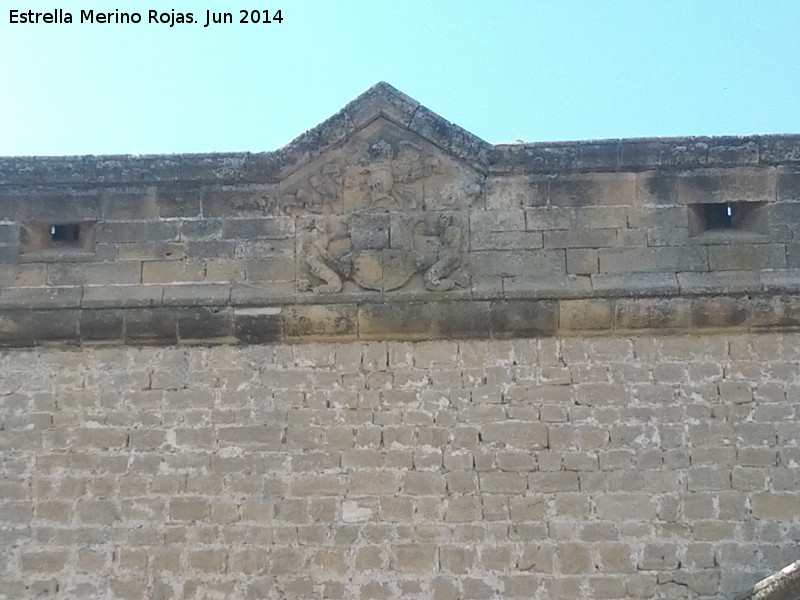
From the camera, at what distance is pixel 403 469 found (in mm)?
6102

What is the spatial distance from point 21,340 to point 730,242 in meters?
3.97

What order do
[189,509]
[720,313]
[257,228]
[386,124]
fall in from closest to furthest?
[189,509] < [720,313] < [257,228] < [386,124]

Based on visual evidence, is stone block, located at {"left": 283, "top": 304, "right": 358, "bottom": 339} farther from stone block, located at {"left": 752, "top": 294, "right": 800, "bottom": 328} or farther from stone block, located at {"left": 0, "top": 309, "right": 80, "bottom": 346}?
stone block, located at {"left": 752, "top": 294, "right": 800, "bottom": 328}

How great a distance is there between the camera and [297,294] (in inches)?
255

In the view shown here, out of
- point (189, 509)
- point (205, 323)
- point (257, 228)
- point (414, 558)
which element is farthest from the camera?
point (257, 228)

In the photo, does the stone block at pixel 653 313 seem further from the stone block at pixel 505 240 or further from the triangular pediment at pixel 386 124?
the triangular pediment at pixel 386 124

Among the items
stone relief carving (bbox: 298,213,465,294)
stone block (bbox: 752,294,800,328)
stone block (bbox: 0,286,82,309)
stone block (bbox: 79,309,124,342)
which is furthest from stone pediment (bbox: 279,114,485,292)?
stone block (bbox: 752,294,800,328)

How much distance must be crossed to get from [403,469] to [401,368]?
0.56 meters

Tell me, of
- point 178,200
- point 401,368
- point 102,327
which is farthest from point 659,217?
point 102,327

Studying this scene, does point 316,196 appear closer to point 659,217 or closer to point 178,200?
point 178,200

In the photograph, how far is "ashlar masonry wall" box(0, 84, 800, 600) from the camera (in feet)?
19.5

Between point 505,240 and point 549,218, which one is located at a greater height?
point 549,218

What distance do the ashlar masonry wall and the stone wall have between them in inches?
0.5

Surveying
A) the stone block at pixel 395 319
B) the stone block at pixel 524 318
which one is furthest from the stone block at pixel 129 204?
the stone block at pixel 524 318
